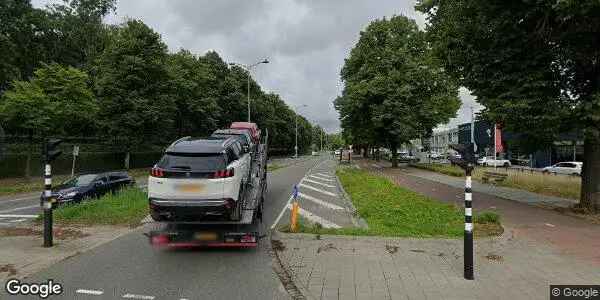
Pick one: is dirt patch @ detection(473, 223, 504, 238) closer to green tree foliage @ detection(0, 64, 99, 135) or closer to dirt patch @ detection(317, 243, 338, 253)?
dirt patch @ detection(317, 243, 338, 253)

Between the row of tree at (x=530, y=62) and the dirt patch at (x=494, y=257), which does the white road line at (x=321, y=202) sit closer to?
the row of tree at (x=530, y=62)

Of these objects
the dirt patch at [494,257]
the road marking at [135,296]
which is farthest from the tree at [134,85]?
the dirt patch at [494,257]

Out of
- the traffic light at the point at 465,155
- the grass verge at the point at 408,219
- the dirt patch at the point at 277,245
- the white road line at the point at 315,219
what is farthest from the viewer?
the white road line at the point at 315,219

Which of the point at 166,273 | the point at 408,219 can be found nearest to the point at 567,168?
the point at 408,219

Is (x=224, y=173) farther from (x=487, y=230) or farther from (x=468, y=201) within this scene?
(x=487, y=230)

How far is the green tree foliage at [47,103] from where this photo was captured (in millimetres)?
27250

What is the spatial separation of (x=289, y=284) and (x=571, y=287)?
3.99 metres

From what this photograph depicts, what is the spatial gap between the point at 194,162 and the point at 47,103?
2343cm

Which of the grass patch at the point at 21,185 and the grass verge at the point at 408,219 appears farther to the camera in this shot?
the grass patch at the point at 21,185

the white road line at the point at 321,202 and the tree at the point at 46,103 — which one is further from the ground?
the tree at the point at 46,103

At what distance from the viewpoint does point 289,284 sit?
686 cm

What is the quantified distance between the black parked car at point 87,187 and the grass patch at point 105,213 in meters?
2.05

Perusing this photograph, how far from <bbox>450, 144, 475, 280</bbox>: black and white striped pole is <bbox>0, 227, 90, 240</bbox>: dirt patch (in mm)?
8316

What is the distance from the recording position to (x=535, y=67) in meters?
13.4
